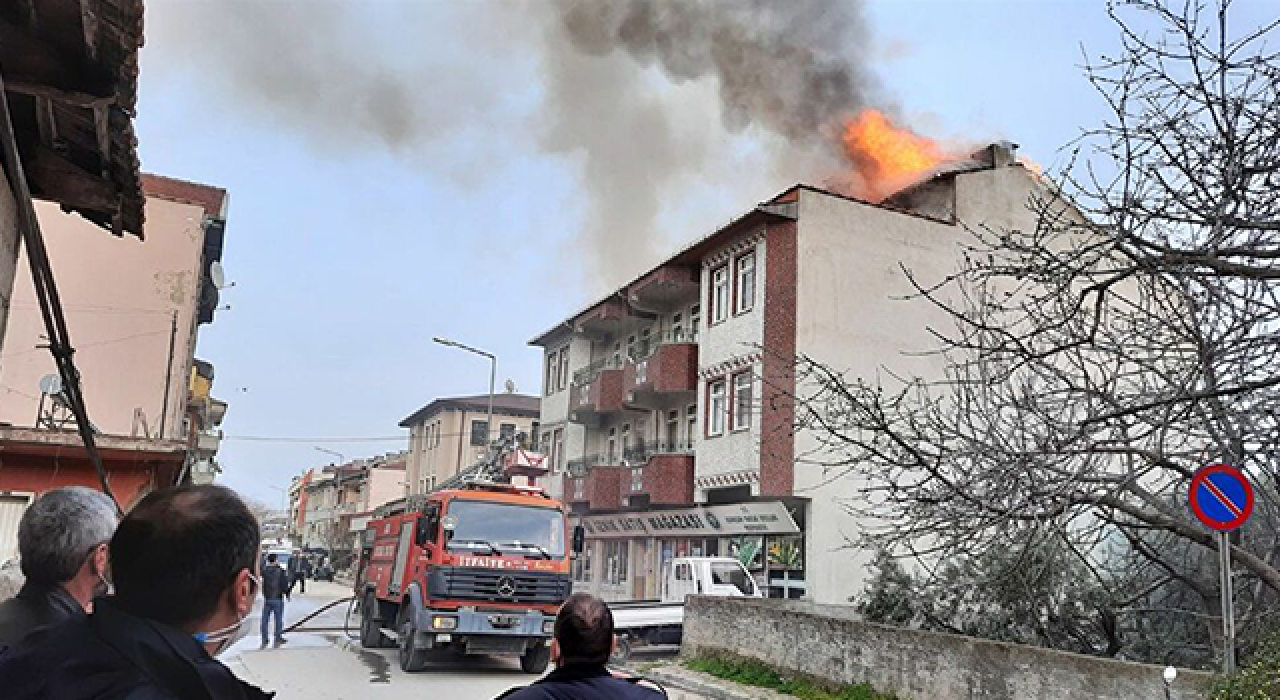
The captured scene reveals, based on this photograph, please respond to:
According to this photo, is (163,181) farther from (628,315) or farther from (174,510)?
(174,510)

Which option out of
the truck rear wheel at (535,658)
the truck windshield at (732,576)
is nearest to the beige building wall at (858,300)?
the truck windshield at (732,576)

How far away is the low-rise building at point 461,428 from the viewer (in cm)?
5625

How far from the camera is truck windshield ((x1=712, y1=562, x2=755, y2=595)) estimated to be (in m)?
20.8

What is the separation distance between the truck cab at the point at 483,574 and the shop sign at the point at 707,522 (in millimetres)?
8057

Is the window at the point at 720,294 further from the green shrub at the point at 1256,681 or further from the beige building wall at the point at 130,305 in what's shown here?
the green shrub at the point at 1256,681

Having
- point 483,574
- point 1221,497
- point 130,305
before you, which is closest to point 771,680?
point 483,574

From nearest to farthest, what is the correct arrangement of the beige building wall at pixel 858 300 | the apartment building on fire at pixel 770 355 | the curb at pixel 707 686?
1. the curb at pixel 707 686
2. the beige building wall at pixel 858 300
3. the apartment building on fire at pixel 770 355

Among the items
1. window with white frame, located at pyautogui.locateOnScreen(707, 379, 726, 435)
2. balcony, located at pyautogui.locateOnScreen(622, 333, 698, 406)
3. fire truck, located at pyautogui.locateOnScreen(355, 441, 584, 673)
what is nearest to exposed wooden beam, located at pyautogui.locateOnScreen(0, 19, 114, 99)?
fire truck, located at pyautogui.locateOnScreen(355, 441, 584, 673)

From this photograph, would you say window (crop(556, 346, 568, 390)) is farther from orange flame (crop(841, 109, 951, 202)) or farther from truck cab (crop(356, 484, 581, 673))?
truck cab (crop(356, 484, 581, 673))

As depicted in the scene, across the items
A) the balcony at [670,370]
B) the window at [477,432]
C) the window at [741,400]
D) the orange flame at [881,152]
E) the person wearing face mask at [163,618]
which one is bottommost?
the person wearing face mask at [163,618]

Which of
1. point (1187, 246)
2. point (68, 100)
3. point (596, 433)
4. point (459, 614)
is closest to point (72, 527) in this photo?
point (68, 100)

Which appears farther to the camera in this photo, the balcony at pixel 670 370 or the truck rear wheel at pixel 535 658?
the balcony at pixel 670 370

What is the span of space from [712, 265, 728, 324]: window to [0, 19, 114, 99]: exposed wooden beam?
21521 mm

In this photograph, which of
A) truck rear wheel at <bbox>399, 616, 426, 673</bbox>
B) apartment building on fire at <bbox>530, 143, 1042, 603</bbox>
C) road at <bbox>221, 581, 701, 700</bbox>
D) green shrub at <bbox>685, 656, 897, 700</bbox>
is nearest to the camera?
green shrub at <bbox>685, 656, 897, 700</bbox>
